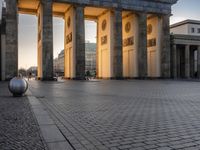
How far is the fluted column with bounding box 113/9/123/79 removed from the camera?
173ft

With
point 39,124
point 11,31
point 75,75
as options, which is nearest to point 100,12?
point 75,75

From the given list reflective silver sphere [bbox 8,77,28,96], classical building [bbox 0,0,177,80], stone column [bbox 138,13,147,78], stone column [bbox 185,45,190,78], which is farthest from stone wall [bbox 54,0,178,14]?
reflective silver sphere [bbox 8,77,28,96]

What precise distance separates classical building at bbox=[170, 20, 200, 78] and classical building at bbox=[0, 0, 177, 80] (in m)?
6.97

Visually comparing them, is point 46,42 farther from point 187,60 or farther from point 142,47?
point 187,60

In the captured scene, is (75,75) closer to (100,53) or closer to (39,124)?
(100,53)

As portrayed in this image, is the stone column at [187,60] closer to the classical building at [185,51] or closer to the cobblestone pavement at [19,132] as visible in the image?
the classical building at [185,51]

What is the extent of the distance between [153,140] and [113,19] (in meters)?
49.5

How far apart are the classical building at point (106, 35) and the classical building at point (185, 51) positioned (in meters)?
6.97

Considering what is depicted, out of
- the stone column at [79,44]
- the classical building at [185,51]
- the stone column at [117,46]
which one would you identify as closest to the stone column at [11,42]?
the stone column at [79,44]

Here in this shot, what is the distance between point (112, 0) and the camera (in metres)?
52.5

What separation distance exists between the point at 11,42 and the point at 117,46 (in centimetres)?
1798

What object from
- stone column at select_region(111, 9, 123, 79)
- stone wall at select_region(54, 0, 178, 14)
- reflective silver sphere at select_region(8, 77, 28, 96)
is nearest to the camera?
reflective silver sphere at select_region(8, 77, 28, 96)

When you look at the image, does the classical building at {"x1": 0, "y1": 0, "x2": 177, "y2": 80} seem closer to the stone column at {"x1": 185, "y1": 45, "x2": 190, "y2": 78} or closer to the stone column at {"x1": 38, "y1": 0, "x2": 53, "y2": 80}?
the stone column at {"x1": 38, "y1": 0, "x2": 53, "y2": 80}

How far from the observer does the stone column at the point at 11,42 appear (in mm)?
44438
